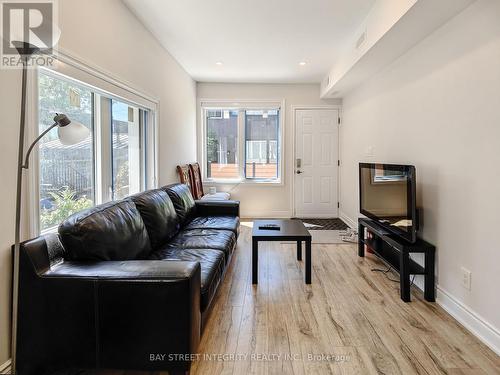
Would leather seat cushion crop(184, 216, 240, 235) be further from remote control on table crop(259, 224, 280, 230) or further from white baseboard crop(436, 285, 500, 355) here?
white baseboard crop(436, 285, 500, 355)

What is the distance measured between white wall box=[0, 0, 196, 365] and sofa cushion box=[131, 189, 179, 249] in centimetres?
92

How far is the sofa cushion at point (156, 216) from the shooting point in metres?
2.64

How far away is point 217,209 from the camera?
4.00 m

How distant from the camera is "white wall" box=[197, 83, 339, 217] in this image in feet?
19.1

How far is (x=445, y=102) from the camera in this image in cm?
248

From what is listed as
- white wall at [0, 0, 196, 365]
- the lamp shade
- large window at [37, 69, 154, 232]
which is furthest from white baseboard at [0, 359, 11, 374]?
the lamp shade

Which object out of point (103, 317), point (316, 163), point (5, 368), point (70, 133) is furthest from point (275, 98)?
point (5, 368)

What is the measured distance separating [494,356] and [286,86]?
495 centimetres

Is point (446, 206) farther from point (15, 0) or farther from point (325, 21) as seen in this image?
point (15, 0)

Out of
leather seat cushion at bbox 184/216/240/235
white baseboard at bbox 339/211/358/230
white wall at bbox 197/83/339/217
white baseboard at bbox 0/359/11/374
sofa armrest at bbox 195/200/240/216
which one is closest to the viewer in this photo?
white baseboard at bbox 0/359/11/374

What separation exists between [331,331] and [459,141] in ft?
5.44

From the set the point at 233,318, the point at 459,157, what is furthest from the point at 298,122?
the point at 233,318

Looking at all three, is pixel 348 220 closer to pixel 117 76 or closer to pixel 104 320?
pixel 117 76

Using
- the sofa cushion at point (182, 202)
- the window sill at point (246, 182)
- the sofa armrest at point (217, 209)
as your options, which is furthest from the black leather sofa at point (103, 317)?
the window sill at point (246, 182)
